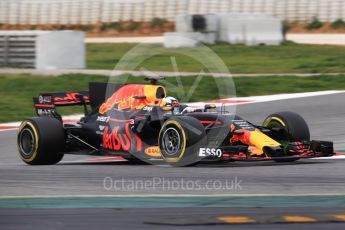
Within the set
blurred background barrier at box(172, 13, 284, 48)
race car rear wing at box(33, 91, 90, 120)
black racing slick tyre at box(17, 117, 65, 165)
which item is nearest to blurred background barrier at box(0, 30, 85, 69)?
blurred background barrier at box(172, 13, 284, 48)

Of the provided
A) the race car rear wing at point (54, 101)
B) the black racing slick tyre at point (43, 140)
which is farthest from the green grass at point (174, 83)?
the black racing slick tyre at point (43, 140)

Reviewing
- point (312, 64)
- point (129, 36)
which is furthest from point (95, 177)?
point (129, 36)

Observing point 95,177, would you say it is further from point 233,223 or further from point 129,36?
point 129,36

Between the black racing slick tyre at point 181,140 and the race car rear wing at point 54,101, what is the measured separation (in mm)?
2577

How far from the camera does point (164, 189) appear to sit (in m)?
10.1

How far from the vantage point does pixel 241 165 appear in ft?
41.1

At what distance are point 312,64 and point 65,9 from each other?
1055 inches

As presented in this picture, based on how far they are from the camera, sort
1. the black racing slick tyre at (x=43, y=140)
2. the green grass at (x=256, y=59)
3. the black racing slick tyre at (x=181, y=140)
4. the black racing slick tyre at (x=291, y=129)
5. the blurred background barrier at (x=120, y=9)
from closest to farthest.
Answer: the black racing slick tyre at (x=181, y=140), the black racing slick tyre at (x=291, y=129), the black racing slick tyre at (x=43, y=140), the green grass at (x=256, y=59), the blurred background barrier at (x=120, y=9)

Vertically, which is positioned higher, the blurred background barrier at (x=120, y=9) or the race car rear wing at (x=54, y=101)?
the blurred background barrier at (x=120, y=9)

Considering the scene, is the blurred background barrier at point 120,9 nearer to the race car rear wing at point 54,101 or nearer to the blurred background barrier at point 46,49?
the blurred background barrier at point 46,49

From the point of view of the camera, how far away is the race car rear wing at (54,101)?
14516 mm

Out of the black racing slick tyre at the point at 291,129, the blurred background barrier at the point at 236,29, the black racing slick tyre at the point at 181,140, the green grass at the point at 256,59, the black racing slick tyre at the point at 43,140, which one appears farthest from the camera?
the blurred background barrier at the point at 236,29

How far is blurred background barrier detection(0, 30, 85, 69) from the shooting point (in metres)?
30.9

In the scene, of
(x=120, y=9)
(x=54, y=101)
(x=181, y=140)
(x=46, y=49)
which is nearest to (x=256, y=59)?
(x=46, y=49)
